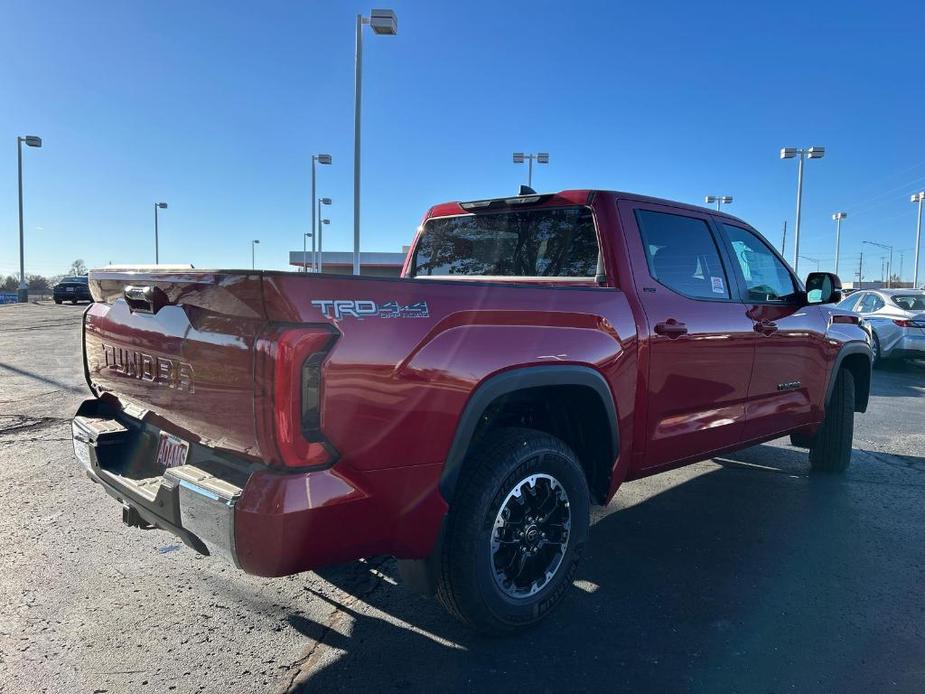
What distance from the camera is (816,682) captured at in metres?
2.54

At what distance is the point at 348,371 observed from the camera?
6.89 ft

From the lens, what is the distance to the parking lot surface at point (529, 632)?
2.54 metres

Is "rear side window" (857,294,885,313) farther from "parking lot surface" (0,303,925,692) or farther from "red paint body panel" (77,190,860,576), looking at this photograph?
"red paint body panel" (77,190,860,576)

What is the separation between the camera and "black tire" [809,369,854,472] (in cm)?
532

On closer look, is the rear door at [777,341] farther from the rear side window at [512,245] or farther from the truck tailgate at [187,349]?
the truck tailgate at [187,349]

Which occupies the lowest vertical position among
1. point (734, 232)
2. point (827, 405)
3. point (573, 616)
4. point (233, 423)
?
point (573, 616)

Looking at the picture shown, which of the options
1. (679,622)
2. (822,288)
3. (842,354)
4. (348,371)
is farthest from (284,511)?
(842,354)

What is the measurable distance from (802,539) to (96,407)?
4.13 m

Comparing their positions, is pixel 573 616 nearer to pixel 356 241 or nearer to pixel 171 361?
pixel 171 361

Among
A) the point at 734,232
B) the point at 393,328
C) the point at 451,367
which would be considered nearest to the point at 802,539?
the point at 734,232

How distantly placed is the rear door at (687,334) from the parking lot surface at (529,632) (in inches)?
28.0

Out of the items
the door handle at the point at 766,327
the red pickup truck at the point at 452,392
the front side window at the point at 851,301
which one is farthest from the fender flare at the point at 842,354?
the front side window at the point at 851,301

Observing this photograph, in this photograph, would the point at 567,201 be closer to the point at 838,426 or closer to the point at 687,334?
the point at 687,334

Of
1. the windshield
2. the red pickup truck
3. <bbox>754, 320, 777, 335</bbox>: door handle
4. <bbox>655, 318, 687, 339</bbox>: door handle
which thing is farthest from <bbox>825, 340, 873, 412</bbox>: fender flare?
the windshield
